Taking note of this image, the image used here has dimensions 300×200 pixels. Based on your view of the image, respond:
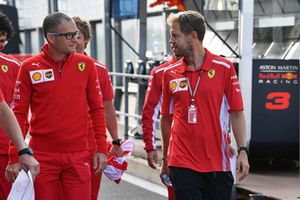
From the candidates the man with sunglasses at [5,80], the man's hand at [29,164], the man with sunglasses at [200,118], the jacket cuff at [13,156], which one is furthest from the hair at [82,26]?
the man's hand at [29,164]

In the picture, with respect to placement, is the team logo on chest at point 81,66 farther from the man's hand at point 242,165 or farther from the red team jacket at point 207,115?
the man's hand at point 242,165

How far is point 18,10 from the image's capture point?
2248 cm

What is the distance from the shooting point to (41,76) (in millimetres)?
4234

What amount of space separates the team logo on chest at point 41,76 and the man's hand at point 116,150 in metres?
1.07

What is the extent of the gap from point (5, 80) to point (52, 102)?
2.68 feet

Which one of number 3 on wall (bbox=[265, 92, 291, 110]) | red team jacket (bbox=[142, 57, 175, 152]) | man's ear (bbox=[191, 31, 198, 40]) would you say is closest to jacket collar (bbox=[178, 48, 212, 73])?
man's ear (bbox=[191, 31, 198, 40])

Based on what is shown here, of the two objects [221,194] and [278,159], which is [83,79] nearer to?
[221,194]

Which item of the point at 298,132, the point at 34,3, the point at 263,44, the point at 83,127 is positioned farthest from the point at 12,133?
the point at 34,3

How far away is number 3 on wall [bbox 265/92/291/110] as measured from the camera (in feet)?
24.0

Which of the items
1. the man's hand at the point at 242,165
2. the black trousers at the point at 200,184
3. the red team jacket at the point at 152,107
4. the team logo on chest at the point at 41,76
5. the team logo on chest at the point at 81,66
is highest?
the team logo on chest at the point at 81,66

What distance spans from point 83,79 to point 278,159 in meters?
4.16

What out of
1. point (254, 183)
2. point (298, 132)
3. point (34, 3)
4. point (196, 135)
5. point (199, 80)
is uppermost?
point (34, 3)

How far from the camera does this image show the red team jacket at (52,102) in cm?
423

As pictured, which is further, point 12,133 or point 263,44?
point 263,44
